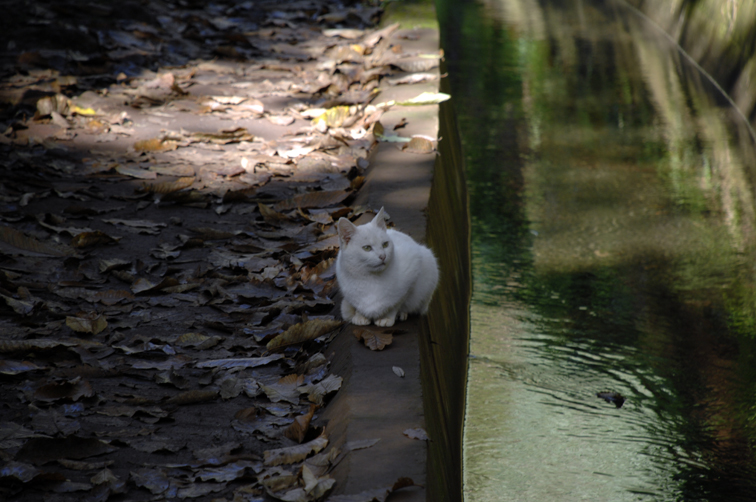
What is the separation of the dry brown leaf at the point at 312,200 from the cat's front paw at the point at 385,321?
1.41m

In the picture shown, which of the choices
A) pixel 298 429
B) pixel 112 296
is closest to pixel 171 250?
pixel 112 296

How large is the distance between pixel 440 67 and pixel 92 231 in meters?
3.54

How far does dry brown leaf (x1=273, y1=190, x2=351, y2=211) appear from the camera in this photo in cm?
396

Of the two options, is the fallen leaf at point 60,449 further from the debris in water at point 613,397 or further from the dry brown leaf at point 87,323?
the debris in water at point 613,397

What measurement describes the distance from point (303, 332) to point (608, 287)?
3.23 metres

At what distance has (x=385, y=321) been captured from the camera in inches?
105

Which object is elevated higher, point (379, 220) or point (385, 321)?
point (379, 220)

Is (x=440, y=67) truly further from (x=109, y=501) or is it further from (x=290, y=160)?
(x=109, y=501)

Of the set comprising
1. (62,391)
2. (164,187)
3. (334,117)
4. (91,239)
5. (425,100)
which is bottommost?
(62,391)

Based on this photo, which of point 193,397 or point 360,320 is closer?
point 193,397

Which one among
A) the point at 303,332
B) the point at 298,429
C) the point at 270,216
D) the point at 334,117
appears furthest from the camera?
the point at 334,117

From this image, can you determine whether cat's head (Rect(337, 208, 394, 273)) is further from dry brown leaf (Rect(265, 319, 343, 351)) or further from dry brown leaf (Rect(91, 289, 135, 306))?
dry brown leaf (Rect(91, 289, 135, 306))

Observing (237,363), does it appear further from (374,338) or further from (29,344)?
(29,344)

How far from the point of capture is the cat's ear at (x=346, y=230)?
8.34ft
